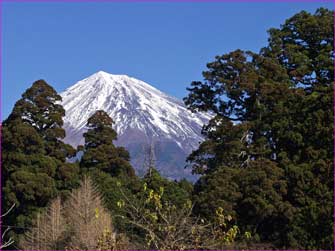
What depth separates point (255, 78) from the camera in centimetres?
1870

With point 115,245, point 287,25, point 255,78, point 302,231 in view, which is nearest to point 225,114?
point 255,78

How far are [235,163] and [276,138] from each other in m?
1.32

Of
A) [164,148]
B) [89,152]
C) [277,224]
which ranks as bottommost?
[277,224]

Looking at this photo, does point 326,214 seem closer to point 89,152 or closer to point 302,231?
point 302,231

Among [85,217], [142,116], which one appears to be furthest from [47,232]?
[142,116]

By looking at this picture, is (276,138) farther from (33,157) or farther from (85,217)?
(33,157)

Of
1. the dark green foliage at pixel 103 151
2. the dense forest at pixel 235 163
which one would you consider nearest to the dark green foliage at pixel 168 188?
the dense forest at pixel 235 163

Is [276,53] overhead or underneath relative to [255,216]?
overhead

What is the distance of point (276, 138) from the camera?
1816cm

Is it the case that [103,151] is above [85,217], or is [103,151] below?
above

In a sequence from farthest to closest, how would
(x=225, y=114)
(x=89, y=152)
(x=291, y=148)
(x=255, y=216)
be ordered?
(x=89, y=152)
(x=225, y=114)
(x=291, y=148)
(x=255, y=216)

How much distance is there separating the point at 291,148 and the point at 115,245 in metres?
11.8

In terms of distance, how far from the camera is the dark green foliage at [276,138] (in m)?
16.3

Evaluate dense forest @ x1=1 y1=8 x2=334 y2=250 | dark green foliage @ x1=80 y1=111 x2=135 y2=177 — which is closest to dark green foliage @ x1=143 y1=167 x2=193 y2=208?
dense forest @ x1=1 y1=8 x2=334 y2=250
